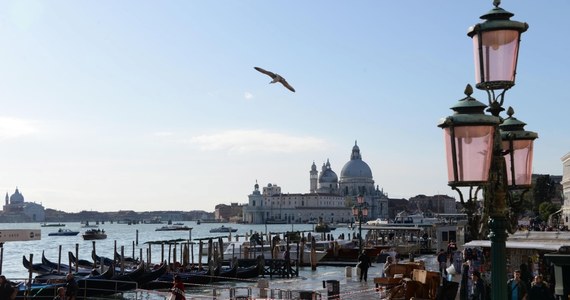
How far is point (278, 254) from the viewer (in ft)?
118

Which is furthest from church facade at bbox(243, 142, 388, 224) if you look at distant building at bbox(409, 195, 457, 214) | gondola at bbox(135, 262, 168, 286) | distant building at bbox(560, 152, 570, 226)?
gondola at bbox(135, 262, 168, 286)

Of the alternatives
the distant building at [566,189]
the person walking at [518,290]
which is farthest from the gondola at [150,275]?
the distant building at [566,189]

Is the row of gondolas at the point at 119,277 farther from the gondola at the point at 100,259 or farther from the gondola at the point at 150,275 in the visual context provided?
the gondola at the point at 100,259

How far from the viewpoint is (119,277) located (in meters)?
24.2

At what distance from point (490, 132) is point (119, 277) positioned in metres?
21.5

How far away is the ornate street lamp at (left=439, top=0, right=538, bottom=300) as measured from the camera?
4.07 metres

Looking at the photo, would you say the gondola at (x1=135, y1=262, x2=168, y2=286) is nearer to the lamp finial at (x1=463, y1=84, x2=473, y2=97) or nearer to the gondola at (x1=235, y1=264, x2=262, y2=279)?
the gondola at (x1=235, y1=264, x2=262, y2=279)

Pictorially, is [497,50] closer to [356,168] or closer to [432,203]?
[356,168]

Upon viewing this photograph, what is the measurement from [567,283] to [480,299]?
1.55 m

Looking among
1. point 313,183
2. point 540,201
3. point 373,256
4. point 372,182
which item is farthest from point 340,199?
point 373,256

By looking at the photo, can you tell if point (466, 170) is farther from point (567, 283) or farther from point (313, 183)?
point (313, 183)

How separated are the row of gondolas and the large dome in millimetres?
133327

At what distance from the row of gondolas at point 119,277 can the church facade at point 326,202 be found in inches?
5218

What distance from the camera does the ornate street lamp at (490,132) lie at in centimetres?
407
